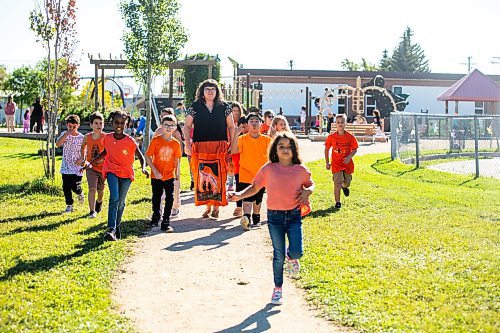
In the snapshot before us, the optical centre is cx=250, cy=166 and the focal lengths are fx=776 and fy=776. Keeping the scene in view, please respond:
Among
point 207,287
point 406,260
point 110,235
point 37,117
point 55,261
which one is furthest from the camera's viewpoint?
point 37,117

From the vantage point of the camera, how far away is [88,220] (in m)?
11.6

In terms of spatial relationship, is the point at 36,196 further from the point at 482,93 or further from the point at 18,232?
the point at 482,93

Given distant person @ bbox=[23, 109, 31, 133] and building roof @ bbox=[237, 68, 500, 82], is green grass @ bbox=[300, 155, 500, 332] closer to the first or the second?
distant person @ bbox=[23, 109, 31, 133]

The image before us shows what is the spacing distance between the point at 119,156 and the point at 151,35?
11321 mm

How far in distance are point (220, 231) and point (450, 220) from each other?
3.62 meters

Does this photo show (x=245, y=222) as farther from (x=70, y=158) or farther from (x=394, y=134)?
(x=394, y=134)

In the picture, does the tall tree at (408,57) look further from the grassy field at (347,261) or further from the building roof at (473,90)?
the grassy field at (347,261)

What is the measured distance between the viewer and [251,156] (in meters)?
11.3

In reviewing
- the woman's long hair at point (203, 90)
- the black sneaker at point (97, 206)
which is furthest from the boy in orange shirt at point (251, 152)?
the black sneaker at point (97, 206)

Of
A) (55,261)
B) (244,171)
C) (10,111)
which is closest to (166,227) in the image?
(244,171)

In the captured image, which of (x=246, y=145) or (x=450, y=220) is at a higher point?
(x=246, y=145)

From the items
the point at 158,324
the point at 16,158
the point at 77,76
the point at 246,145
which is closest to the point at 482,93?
the point at 16,158

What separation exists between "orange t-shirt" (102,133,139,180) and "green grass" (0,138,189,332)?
0.86 meters

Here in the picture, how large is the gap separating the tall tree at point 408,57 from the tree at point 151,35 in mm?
102967
